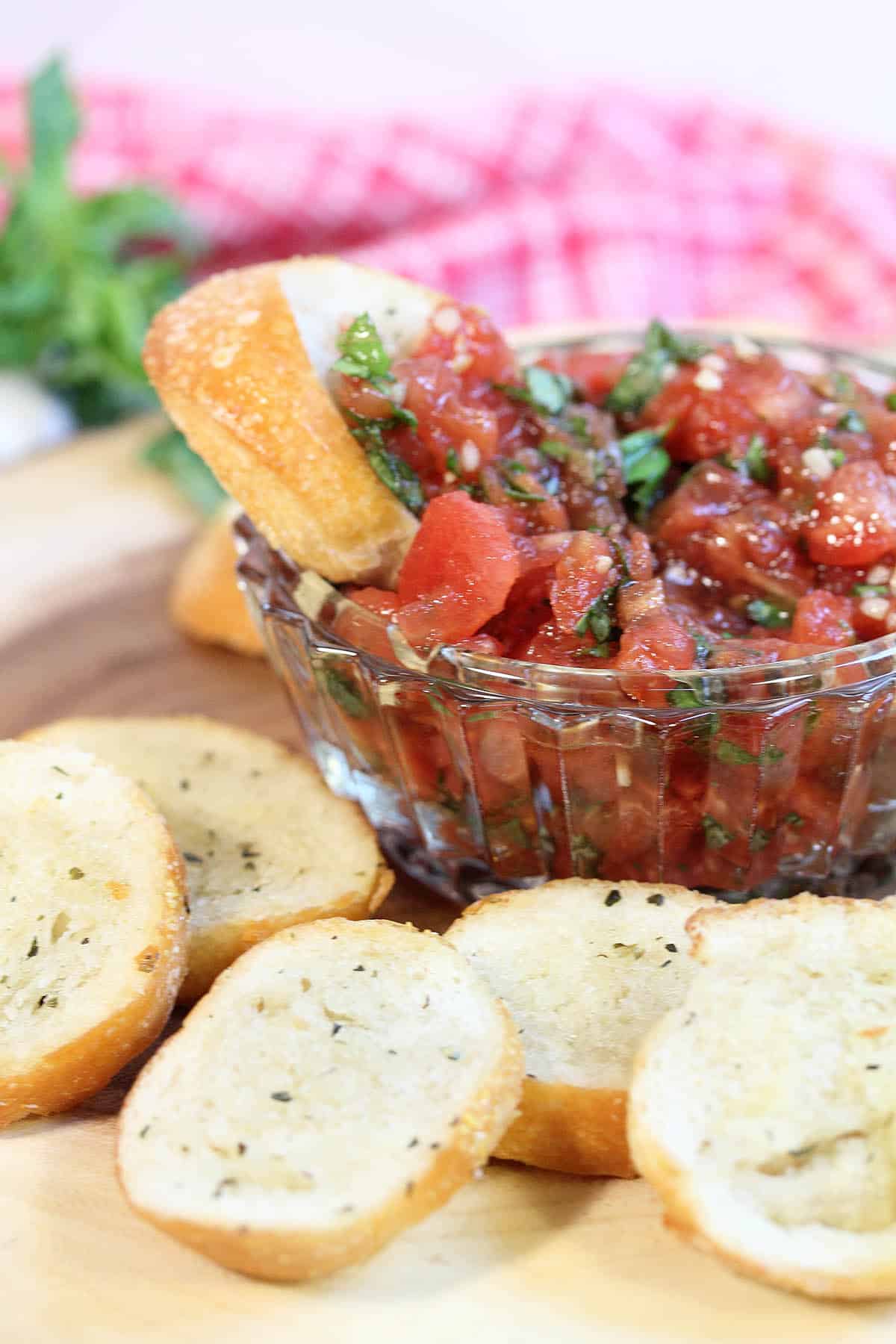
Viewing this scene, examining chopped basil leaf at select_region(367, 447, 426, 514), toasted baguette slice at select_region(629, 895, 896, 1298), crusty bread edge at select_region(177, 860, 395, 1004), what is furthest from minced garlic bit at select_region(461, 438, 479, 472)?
toasted baguette slice at select_region(629, 895, 896, 1298)

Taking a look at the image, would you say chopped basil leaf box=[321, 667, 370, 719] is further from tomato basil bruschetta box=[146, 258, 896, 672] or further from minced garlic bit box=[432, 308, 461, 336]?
minced garlic bit box=[432, 308, 461, 336]

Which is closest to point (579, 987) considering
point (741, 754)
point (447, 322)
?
point (741, 754)

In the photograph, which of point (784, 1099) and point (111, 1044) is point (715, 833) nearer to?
point (784, 1099)

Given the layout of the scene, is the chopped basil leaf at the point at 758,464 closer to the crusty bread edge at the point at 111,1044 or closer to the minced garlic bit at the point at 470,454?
the minced garlic bit at the point at 470,454

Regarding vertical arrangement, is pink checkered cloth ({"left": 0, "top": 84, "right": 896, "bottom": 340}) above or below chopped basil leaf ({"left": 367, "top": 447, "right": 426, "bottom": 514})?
below

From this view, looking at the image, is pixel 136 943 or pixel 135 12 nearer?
pixel 136 943

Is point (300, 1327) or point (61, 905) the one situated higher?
point (61, 905)

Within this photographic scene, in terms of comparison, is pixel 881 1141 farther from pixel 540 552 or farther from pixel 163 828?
pixel 163 828

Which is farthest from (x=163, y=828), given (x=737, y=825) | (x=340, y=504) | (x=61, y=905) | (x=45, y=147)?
(x=45, y=147)
